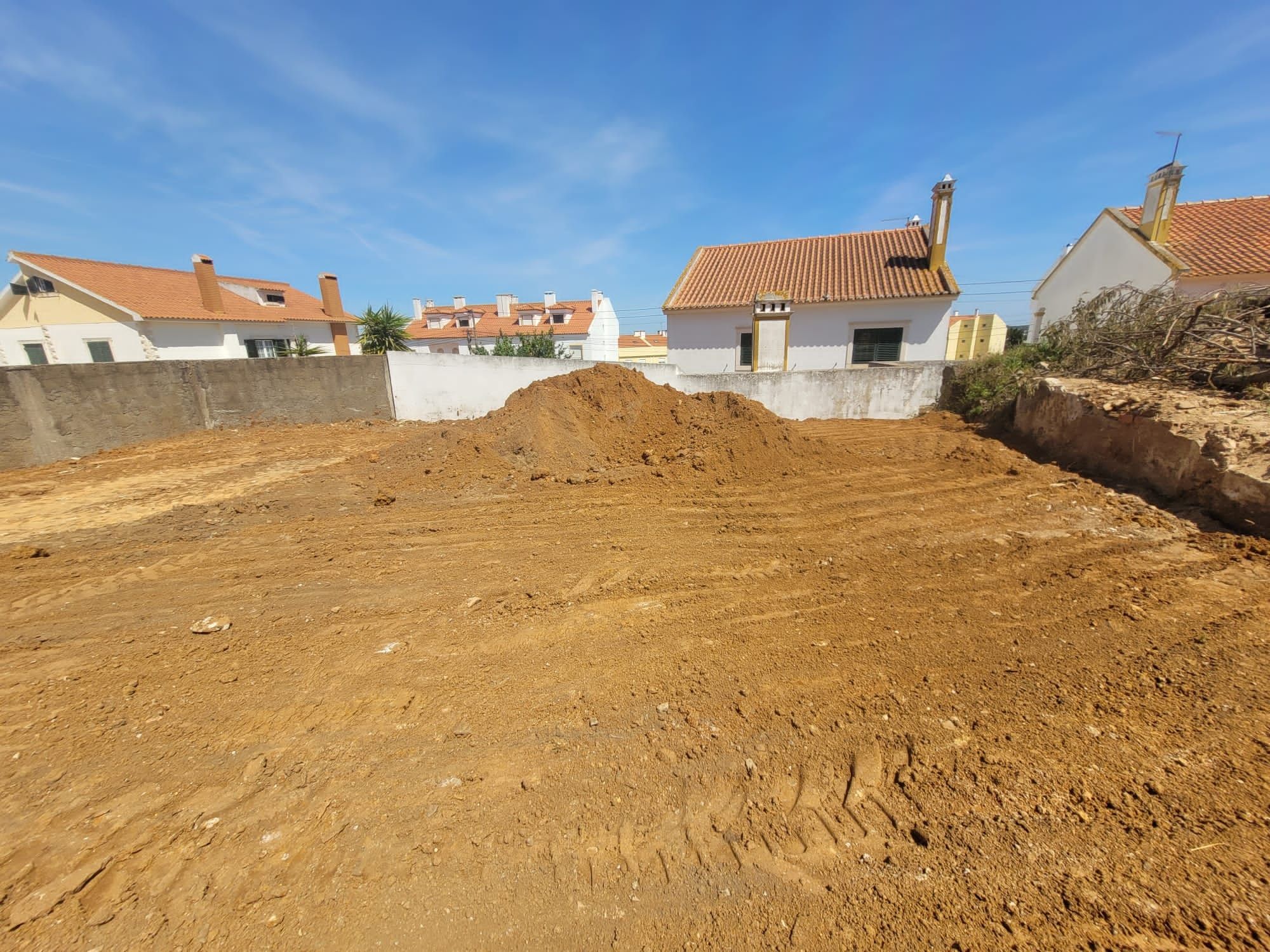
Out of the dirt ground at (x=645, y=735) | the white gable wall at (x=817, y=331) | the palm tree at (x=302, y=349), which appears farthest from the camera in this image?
the palm tree at (x=302, y=349)

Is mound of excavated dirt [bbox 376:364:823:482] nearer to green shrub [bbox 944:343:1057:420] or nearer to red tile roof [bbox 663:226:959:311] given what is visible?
green shrub [bbox 944:343:1057:420]

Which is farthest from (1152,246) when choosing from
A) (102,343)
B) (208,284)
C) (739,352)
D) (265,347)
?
(102,343)

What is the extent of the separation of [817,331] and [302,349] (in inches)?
788

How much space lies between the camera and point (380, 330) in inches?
805

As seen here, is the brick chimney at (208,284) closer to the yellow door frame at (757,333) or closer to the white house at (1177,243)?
the yellow door frame at (757,333)

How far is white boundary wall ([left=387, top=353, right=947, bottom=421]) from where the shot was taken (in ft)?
39.7

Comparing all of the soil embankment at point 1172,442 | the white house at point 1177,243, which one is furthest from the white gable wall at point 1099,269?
the soil embankment at point 1172,442

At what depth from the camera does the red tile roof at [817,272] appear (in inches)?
608

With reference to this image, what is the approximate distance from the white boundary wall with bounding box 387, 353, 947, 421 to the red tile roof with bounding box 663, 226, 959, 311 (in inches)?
172

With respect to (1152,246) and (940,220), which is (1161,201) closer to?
(1152,246)

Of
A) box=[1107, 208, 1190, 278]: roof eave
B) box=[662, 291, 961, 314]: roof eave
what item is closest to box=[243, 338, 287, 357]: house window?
box=[662, 291, 961, 314]: roof eave

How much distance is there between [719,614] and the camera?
368cm

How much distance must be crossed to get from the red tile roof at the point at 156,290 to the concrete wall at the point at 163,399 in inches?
479

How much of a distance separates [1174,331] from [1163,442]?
9.10 ft
